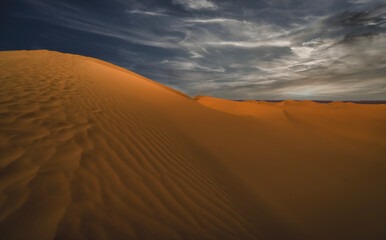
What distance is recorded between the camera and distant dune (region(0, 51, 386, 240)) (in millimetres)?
1650

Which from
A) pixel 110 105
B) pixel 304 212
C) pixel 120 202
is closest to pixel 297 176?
pixel 304 212

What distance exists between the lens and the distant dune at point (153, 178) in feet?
5.41

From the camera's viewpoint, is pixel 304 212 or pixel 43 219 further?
pixel 304 212

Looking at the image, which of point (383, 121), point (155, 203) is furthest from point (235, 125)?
point (383, 121)

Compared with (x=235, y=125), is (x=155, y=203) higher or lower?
lower

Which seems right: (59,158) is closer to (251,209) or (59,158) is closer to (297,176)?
(251,209)

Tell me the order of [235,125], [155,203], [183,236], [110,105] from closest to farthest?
[183,236] → [155,203] → [110,105] → [235,125]

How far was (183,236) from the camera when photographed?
1803 mm

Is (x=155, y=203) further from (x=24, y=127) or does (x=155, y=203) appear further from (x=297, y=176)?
(x=297, y=176)

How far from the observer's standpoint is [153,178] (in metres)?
2.48

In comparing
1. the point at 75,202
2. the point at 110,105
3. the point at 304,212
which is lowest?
the point at 304,212

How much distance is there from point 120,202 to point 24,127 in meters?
2.28

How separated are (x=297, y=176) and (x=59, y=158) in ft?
16.0

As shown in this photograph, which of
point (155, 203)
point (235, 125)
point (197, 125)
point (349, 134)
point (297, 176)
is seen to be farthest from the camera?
point (349, 134)
